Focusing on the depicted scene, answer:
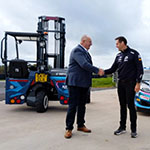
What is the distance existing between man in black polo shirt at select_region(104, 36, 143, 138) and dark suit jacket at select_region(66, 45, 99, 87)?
55 cm

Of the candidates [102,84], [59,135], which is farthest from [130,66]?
[102,84]

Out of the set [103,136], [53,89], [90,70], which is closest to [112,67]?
[90,70]

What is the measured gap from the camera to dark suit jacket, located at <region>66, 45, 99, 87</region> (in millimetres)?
4270

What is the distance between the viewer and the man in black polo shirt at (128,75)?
4289 mm

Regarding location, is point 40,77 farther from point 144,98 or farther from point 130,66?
point 130,66

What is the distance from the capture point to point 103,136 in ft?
14.3

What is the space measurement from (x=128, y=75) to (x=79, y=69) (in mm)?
974

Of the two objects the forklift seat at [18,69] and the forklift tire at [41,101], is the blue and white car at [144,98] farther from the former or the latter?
the forklift seat at [18,69]

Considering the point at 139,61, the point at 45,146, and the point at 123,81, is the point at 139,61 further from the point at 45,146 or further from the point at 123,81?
the point at 45,146

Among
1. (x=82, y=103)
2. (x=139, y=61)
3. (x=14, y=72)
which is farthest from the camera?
(x=14, y=72)

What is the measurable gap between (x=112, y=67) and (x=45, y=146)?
222 centimetres

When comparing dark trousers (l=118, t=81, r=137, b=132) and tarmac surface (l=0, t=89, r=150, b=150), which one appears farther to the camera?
dark trousers (l=118, t=81, r=137, b=132)

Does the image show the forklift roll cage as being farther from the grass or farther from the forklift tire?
the grass

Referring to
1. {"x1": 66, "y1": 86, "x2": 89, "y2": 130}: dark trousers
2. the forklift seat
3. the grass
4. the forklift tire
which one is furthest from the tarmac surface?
the grass
